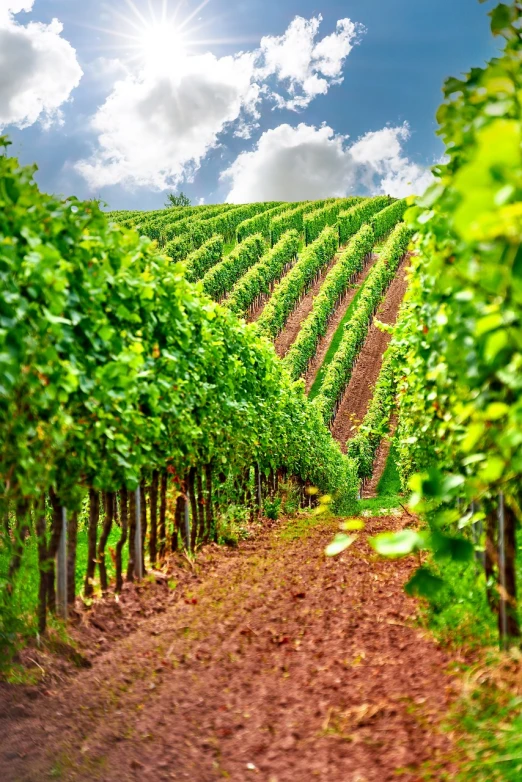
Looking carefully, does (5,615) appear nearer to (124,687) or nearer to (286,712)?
(124,687)

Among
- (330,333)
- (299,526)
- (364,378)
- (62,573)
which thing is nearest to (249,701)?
(62,573)

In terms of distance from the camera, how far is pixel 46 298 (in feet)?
16.8

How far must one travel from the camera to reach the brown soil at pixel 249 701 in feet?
13.6

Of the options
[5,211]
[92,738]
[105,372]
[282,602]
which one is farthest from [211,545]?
[5,211]

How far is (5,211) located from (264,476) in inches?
612

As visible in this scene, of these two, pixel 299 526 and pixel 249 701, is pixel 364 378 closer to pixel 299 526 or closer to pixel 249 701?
pixel 299 526

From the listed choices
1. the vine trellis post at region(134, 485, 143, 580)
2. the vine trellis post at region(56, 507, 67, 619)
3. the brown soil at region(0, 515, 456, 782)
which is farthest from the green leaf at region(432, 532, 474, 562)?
the vine trellis post at region(134, 485, 143, 580)

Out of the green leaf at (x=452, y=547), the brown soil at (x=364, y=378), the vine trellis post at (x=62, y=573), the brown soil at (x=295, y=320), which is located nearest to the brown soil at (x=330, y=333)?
the brown soil at (x=295, y=320)

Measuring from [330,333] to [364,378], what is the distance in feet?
28.0

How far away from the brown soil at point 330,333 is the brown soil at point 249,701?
46.0 metres

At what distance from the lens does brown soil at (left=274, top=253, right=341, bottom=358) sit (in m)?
58.4

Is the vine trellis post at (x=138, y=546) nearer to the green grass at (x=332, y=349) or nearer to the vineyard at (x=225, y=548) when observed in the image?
the vineyard at (x=225, y=548)

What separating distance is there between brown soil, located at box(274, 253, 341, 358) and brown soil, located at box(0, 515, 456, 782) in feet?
160

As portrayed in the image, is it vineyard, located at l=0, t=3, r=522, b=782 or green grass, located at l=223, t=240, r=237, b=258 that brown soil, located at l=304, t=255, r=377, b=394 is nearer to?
green grass, located at l=223, t=240, r=237, b=258
